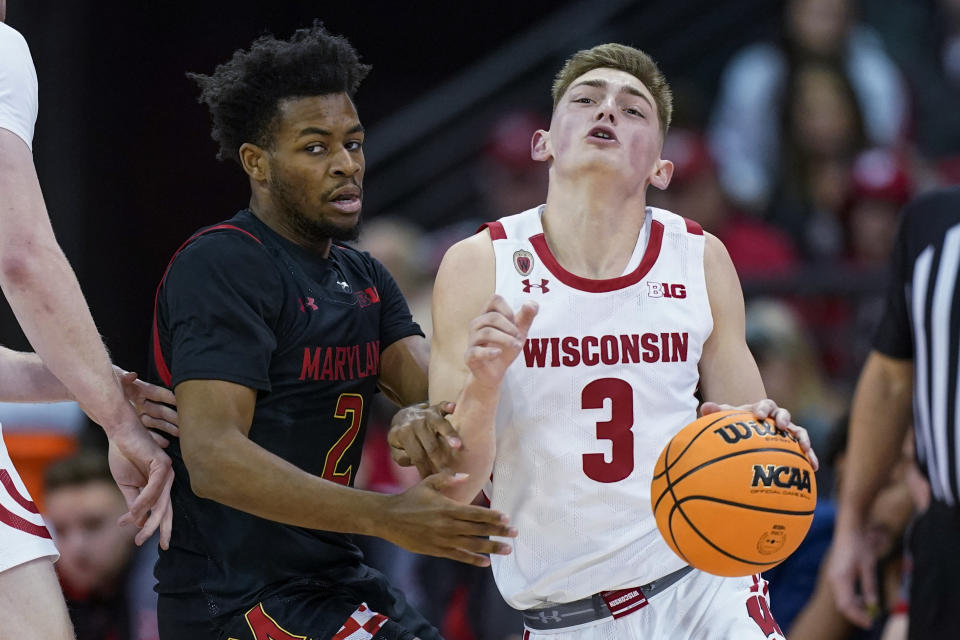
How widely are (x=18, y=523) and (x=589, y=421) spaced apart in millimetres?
1559

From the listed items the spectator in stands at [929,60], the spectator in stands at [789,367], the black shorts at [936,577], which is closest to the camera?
the black shorts at [936,577]

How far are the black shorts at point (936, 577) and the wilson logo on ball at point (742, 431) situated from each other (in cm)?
108

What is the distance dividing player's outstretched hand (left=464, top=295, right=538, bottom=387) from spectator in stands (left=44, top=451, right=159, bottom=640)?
289 centimetres

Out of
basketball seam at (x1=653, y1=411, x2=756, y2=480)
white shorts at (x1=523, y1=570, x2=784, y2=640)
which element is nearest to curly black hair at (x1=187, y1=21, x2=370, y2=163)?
basketball seam at (x1=653, y1=411, x2=756, y2=480)

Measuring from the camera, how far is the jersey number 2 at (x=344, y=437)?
3.90 m

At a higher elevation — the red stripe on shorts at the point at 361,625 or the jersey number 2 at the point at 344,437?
the jersey number 2 at the point at 344,437

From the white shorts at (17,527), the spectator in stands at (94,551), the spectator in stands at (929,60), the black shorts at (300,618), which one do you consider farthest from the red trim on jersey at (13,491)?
the spectator in stands at (929,60)

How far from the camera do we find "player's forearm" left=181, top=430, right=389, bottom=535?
11.3 feet

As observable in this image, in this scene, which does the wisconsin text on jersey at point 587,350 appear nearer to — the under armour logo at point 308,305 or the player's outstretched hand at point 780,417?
the player's outstretched hand at point 780,417

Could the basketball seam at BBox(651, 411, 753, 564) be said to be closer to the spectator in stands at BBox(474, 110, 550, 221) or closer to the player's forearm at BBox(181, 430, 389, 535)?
the player's forearm at BBox(181, 430, 389, 535)

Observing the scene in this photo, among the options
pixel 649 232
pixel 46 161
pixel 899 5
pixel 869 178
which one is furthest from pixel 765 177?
pixel 649 232

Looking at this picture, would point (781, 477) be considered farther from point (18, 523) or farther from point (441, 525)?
point (18, 523)

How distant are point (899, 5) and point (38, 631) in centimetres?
843

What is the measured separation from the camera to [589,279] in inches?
155
